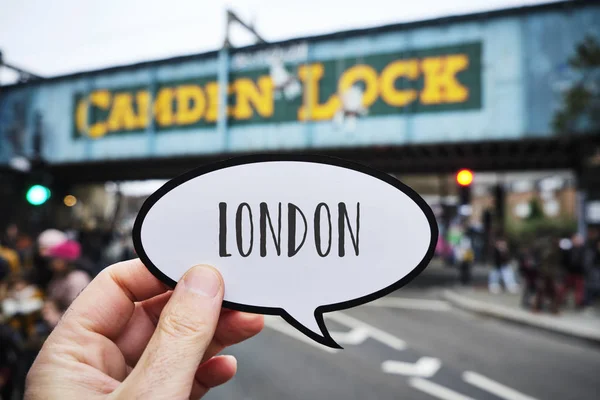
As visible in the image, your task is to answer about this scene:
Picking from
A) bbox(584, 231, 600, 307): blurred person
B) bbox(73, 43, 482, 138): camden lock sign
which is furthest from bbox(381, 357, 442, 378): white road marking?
bbox(73, 43, 482, 138): camden lock sign

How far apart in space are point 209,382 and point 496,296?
997 cm

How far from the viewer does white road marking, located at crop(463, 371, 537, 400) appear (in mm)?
4238

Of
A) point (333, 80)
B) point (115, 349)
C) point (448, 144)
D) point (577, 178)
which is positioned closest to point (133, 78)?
point (333, 80)

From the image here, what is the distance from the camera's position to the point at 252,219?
117cm

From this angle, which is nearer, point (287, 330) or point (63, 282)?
point (63, 282)

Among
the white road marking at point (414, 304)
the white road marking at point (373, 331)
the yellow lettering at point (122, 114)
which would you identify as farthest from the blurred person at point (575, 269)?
the yellow lettering at point (122, 114)

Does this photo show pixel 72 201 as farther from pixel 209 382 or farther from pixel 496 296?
pixel 209 382

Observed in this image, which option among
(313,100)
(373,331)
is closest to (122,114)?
(313,100)

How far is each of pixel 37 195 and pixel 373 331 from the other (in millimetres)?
5566

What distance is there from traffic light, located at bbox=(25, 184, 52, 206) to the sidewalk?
8014mm

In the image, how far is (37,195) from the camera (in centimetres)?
615

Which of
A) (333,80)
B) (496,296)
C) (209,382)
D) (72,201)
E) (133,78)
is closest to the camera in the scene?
(209,382)

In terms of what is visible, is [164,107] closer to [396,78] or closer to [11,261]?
[396,78]

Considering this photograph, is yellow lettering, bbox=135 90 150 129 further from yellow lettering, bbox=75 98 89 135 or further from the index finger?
the index finger
